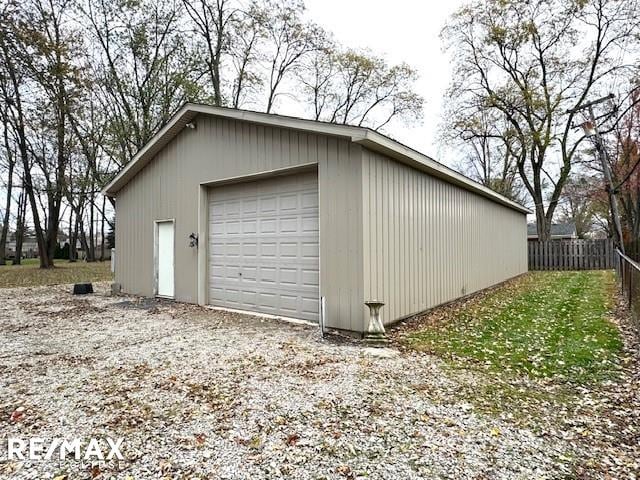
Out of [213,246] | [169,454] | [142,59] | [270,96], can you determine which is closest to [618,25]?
[270,96]

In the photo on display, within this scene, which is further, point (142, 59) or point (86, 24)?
point (142, 59)

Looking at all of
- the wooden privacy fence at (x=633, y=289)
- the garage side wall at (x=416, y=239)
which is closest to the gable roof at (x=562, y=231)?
the garage side wall at (x=416, y=239)

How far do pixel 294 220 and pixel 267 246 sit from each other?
0.81m

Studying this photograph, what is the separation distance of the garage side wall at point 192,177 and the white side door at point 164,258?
8.9 inches

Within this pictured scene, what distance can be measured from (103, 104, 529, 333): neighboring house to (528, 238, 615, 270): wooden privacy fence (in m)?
9.08

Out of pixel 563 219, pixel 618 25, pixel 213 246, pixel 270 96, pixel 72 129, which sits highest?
pixel 618 25

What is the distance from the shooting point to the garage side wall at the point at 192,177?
18.8 ft

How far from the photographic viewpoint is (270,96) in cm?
1994

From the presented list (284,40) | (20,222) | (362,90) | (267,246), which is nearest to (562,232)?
(362,90)

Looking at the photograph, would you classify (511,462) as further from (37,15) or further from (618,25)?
(618,25)

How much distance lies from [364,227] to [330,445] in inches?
127

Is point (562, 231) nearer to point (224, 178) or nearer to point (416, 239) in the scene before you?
point (416, 239)

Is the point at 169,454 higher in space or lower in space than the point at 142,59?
lower

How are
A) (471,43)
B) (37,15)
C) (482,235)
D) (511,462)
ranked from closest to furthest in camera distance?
(511,462), (482,235), (37,15), (471,43)
